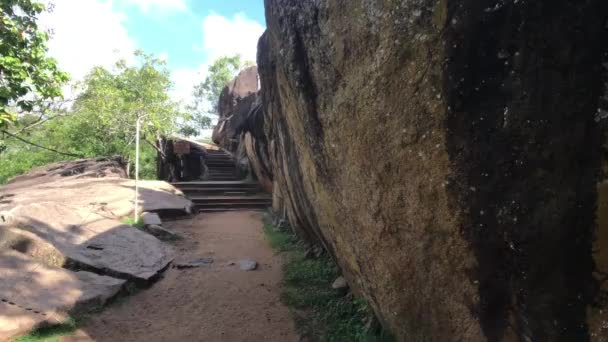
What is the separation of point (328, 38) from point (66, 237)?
216 inches

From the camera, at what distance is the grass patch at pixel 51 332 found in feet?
11.7

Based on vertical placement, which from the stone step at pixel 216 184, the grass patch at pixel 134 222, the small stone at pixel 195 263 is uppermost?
the stone step at pixel 216 184

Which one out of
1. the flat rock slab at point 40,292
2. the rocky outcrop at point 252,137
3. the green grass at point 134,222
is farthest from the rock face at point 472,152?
the rocky outcrop at point 252,137

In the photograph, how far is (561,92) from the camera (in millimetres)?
1719

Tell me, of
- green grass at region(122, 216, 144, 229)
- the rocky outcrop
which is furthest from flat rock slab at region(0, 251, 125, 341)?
the rocky outcrop

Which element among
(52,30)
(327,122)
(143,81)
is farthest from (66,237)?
(143,81)

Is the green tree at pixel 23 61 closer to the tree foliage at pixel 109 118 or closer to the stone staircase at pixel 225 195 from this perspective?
the stone staircase at pixel 225 195

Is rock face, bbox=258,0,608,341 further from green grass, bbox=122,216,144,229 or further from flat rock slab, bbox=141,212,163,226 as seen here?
flat rock slab, bbox=141,212,163,226

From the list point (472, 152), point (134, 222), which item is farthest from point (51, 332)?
point (134, 222)

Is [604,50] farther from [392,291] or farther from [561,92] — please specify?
[392,291]

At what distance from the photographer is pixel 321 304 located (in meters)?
4.42

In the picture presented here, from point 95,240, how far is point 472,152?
612cm

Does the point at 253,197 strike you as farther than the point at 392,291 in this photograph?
Yes

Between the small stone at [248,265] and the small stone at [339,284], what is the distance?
1.68 metres
